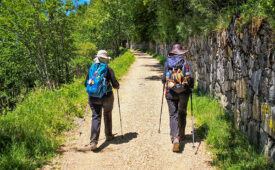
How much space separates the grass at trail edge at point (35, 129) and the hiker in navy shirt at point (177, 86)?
8.24 ft

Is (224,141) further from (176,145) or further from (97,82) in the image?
(97,82)

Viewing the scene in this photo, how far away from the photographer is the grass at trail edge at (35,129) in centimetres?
385

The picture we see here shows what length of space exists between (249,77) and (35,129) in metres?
4.64

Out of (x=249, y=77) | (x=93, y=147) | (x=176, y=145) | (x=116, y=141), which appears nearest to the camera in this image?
(x=249, y=77)

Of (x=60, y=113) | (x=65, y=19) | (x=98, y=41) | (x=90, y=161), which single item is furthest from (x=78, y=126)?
(x=98, y=41)

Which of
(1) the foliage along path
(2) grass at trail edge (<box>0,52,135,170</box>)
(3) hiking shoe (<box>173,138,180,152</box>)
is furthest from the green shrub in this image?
(3) hiking shoe (<box>173,138,180,152</box>)

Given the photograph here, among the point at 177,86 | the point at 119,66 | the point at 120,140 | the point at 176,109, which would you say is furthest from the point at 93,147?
the point at 119,66

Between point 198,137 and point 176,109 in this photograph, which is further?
point 198,137

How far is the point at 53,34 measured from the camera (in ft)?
66.4

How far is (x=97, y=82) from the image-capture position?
448 centimetres

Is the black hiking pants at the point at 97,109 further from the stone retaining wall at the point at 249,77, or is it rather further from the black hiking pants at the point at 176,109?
the stone retaining wall at the point at 249,77

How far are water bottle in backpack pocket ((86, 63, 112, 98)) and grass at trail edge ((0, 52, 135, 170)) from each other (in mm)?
1418

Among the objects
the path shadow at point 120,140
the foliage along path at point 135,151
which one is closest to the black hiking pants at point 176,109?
the foliage along path at point 135,151

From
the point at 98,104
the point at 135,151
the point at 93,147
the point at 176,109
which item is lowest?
the point at 135,151
